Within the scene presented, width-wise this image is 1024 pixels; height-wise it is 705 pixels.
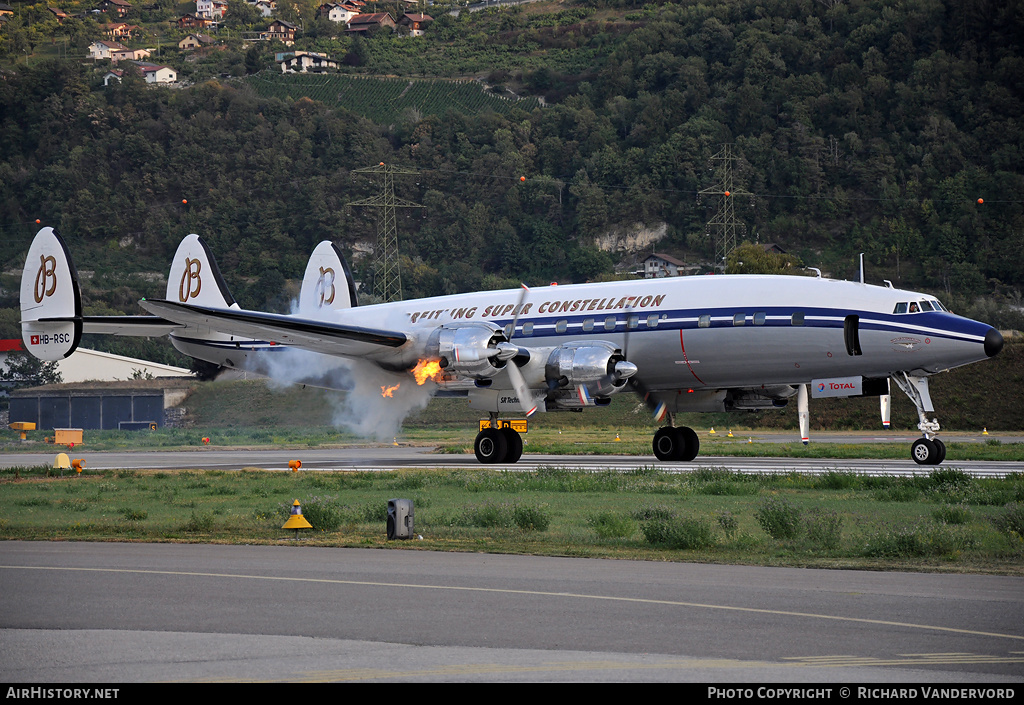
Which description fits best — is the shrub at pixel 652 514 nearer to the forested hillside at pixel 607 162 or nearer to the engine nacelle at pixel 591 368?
the engine nacelle at pixel 591 368

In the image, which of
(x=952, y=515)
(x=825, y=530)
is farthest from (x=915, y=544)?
(x=952, y=515)

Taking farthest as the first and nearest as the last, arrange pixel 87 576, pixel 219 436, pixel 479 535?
pixel 219 436 → pixel 479 535 → pixel 87 576

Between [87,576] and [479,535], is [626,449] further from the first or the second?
[87,576]

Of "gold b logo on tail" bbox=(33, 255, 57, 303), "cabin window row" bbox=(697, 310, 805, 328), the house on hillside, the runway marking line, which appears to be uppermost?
the house on hillside

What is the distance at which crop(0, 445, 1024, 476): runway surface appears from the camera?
30562mm

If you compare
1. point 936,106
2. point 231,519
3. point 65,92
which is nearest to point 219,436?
point 231,519

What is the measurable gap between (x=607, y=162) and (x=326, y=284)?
11540 cm

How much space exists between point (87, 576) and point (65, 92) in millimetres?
196985

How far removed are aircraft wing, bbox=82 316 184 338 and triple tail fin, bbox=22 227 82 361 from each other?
45cm

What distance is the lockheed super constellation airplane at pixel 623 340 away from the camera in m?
28.1

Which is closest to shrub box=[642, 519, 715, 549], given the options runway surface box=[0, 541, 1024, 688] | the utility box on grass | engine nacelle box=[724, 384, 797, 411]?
runway surface box=[0, 541, 1024, 688]

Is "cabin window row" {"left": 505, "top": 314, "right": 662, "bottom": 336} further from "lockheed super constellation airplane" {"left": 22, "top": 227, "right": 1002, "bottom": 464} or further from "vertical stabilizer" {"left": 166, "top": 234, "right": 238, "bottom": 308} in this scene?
"vertical stabilizer" {"left": 166, "top": 234, "right": 238, "bottom": 308}

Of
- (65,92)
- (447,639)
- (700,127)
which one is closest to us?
(447,639)

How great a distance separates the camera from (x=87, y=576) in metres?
12.9
